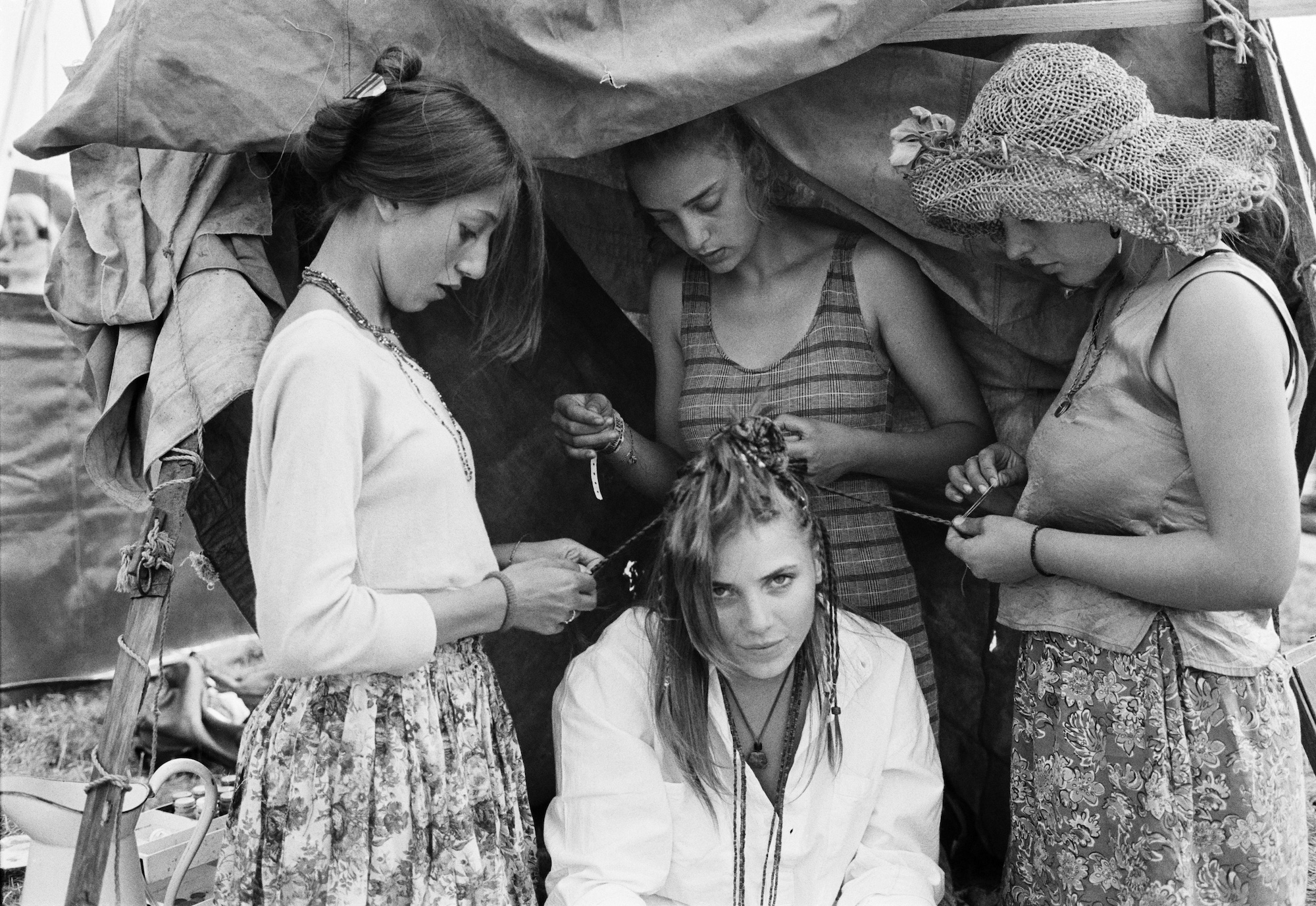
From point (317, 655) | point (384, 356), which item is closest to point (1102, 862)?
point (317, 655)

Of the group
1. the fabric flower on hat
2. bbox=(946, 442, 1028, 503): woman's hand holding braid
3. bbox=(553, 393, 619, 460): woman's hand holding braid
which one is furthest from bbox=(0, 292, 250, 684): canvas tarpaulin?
the fabric flower on hat

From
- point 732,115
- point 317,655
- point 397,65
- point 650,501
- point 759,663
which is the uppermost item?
point 397,65

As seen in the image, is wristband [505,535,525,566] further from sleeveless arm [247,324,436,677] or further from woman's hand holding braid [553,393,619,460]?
sleeveless arm [247,324,436,677]

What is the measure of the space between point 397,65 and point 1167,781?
158 centimetres

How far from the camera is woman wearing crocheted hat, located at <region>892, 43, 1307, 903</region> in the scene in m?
1.59

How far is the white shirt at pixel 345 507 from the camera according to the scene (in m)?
1.53

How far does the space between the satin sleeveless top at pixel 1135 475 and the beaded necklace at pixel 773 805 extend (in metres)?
0.45

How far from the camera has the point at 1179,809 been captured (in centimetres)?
170

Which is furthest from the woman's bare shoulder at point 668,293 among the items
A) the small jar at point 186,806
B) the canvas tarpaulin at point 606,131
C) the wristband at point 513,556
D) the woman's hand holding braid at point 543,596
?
the small jar at point 186,806

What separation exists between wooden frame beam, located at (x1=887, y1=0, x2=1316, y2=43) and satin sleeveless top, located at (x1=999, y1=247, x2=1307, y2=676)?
538 mm

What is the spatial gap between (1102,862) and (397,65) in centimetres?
164

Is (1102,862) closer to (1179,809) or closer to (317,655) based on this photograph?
(1179,809)

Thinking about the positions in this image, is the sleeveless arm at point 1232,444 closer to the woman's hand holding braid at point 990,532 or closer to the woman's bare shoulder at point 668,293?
the woman's hand holding braid at point 990,532

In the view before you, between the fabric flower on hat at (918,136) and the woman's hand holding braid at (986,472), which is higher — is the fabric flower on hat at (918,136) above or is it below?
above
